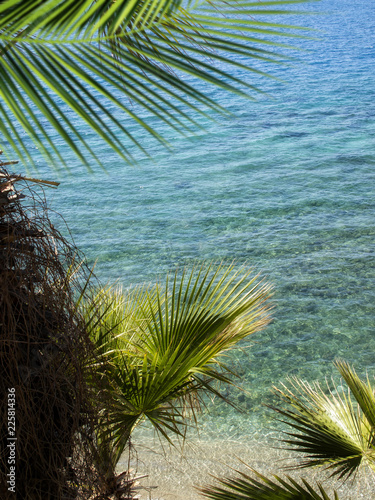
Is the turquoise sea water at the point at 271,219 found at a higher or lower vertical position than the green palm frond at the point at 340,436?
higher

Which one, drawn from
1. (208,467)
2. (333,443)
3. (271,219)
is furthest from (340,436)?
(271,219)

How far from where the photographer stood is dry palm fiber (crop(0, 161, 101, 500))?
1.67m

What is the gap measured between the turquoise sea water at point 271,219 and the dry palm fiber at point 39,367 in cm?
153

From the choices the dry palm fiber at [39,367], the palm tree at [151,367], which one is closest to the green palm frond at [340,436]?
the palm tree at [151,367]

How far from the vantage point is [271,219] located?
9633 mm

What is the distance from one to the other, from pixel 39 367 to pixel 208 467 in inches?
109

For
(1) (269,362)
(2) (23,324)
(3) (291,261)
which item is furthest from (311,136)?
(2) (23,324)

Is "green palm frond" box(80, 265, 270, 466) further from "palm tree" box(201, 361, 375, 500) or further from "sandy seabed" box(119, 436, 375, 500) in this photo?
"sandy seabed" box(119, 436, 375, 500)

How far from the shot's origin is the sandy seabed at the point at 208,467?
12.3ft

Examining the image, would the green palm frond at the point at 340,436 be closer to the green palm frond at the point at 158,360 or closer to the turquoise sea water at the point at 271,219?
the green palm frond at the point at 158,360

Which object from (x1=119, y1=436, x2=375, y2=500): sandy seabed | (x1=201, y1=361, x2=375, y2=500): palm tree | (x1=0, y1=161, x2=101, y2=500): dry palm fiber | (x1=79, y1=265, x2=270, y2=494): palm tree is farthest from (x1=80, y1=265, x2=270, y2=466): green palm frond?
(x1=119, y1=436, x2=375, y2=500): sandy seabed

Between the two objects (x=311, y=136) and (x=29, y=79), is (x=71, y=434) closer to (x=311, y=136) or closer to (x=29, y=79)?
(x=29, y=79)

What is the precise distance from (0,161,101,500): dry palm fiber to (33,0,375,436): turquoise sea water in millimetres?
1531

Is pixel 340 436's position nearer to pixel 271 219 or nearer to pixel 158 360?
pixel 158 360
